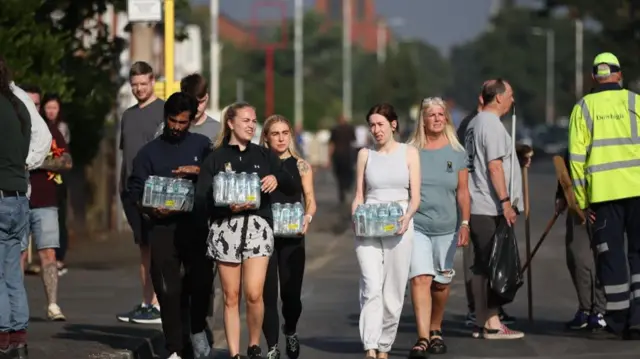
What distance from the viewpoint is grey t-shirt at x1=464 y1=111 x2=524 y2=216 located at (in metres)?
12.6

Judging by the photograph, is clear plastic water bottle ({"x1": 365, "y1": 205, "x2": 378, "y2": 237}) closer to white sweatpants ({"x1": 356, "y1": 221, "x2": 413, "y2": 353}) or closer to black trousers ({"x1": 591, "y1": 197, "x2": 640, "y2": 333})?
white sweatpants ({"x1": 356, "y1": 221, "x2": 413, "y2": 353})

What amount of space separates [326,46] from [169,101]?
126429mm

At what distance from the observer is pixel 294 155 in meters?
11.6

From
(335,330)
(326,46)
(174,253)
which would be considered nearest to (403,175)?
(174,253)

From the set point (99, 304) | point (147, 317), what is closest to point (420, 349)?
point (147, 317)

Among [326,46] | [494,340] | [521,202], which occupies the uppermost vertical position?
[326,46]

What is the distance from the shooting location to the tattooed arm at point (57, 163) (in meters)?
14.1

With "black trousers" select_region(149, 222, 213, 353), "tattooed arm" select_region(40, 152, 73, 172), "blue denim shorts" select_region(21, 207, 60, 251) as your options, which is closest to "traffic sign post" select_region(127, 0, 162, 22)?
"tattooed arm" select_region(40, 152, 73, 172)

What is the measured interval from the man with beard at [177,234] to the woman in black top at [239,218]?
0.25 meters

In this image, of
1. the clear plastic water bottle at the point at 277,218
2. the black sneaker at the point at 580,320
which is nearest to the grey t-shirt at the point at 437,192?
the clear plastic water bottle at the point at 277,218

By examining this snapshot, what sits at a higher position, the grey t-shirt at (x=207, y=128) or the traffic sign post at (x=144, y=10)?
the traffic sign post at (x=144, y=10)

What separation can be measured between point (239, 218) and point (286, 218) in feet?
1.74

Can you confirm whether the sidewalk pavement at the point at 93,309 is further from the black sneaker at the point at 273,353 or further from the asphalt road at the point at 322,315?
the black sneaker at the point at 273,353

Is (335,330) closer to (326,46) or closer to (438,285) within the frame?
(438,285)
